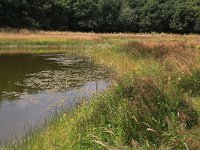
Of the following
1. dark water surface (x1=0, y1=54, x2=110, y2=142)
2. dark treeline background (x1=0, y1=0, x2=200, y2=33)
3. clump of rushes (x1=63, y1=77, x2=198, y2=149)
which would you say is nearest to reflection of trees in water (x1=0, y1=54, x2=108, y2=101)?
dark water surface (x1=0, y1=54, x2=110, y2=142)

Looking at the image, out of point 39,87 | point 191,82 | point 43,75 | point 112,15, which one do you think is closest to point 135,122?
point 191,82

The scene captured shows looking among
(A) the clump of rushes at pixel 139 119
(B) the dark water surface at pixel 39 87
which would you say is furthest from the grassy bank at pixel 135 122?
(B) the dark water surface at pixel 39 87

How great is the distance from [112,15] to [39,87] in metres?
54.4

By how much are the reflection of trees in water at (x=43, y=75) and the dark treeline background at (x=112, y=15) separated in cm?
3205

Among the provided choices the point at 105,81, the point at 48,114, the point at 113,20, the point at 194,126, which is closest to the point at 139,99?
the point at 194,126

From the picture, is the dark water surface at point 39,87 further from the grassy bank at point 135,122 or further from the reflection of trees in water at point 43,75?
the grassy bank at point 135,122

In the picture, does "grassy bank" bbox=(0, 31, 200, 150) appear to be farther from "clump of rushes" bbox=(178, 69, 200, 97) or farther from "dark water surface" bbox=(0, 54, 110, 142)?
"dark water surface" bbox=(0, 54, 110, 142)

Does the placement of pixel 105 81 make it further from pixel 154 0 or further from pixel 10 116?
pixel 154 0

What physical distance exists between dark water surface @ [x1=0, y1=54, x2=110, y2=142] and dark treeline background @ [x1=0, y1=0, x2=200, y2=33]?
32.4 metres

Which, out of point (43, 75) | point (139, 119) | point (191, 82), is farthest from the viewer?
point (43, 75)

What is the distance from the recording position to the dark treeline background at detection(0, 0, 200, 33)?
189 ft

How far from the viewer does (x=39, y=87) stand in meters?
15.7

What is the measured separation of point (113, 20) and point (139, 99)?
205ft

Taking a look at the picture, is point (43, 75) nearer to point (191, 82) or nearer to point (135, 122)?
point (191, 82)
